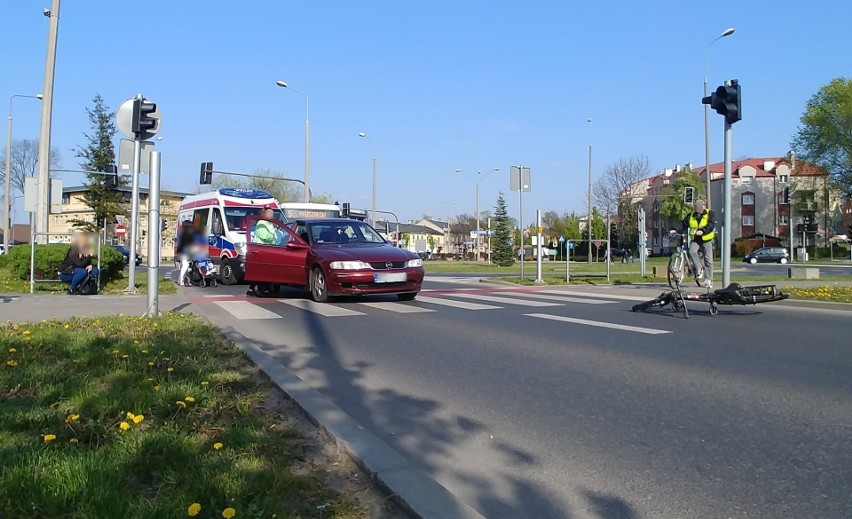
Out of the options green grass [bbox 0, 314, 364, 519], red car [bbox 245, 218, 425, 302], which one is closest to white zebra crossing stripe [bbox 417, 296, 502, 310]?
red car [bbox 245, 218, 425, 302]

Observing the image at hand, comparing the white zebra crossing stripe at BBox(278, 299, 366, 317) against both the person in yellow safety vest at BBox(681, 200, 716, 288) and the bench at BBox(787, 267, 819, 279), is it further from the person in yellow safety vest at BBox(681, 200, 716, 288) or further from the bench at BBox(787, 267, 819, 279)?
the bench at BBox(787, 267, 819, 279)

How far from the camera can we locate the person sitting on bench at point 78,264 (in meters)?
14.6

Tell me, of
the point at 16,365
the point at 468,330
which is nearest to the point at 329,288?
the point at 468,330

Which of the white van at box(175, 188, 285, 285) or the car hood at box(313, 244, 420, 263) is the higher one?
the white van at box(175, 188, 285, 285)

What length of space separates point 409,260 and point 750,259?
56.6m

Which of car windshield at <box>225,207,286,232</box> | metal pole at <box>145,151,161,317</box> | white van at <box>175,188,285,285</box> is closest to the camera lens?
metal pole at <box>145,151,161,317</box>

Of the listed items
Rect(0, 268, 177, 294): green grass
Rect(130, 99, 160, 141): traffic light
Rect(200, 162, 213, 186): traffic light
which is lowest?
Rect(0, 268, 177, 294): green grass

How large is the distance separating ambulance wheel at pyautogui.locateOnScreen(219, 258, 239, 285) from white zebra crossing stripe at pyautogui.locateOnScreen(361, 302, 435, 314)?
8864 mm

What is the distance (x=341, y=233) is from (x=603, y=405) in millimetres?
9407

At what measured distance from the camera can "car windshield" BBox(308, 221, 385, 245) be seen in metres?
13.7

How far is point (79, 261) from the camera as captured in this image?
14688 mm

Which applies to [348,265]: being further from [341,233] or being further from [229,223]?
[229,223]

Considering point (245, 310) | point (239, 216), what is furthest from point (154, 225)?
point (239, 216)

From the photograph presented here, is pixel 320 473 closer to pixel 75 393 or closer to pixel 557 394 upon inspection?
pixel 75 393
